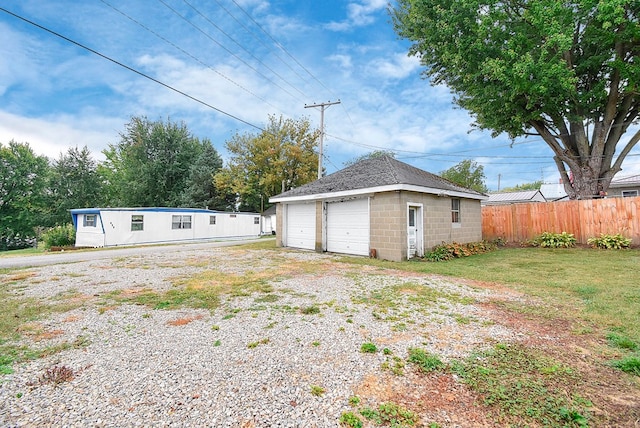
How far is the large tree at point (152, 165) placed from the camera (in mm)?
29016

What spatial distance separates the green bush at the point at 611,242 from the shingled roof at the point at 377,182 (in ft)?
14.4

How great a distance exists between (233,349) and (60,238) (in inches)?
769

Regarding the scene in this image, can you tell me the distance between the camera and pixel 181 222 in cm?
1870

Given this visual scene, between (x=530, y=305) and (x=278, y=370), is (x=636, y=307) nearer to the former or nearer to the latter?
(x=530, y=305)

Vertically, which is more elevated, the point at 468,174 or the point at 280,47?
the point at 280,47

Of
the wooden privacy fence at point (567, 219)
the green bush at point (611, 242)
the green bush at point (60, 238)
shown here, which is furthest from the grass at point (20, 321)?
the wooden privacy fence at point (567, 219)

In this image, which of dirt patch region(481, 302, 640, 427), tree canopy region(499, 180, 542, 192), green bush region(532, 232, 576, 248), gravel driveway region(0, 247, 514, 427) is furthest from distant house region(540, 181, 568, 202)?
dirt patch region(481, 302, 640, 427)

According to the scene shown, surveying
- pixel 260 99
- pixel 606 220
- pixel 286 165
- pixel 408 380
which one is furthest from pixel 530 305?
pixel 286 165

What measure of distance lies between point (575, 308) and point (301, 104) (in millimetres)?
15895

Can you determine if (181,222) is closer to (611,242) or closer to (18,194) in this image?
(18,194)

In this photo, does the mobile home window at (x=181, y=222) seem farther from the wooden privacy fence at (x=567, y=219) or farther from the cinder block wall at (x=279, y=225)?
the wooden privacy fence at (x=567, y=219)

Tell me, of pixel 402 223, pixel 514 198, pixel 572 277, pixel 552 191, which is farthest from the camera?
pixel 552 191

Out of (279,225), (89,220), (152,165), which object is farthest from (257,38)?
(152,165)

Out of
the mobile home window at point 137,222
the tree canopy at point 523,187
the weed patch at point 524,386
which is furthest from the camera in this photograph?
the tree canopy at point 523,187
